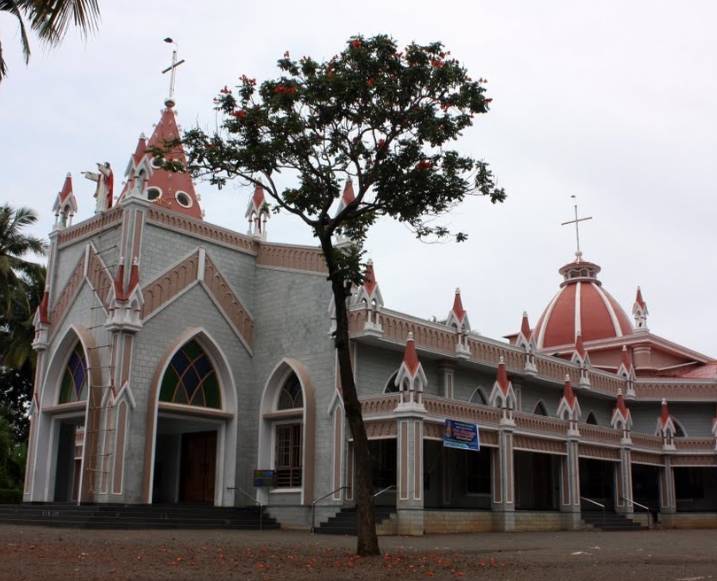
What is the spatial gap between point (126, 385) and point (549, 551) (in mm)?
12906

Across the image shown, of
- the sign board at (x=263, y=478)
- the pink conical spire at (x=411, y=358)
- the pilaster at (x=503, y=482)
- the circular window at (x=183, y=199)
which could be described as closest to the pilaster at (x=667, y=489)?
the pilaster at (x=503, y=482)

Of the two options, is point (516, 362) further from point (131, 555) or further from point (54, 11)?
point (54, 11)

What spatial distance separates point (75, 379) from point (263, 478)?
6.66 metres

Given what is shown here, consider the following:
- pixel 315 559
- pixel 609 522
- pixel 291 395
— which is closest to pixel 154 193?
pixel 291 395

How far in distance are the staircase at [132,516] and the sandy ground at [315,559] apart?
296 centimetres

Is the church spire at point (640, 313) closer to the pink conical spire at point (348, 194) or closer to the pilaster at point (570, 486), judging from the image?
the pilaster at point (570, 486)

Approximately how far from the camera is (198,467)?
29078 mm

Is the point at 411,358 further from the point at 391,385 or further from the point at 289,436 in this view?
the point at 289,436

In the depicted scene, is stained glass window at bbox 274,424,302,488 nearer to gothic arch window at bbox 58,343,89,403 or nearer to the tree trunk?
gothic arch window at bbox 58,343,89,403

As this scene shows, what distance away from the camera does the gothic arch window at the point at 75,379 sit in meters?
26.5

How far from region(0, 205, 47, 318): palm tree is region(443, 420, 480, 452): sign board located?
18974 millimetres

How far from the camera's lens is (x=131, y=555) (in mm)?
13453

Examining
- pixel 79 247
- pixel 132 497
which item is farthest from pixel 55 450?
pixel 79 247

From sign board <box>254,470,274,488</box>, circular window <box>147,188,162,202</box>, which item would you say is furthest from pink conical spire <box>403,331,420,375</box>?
circular window <box>147,188,162,202</box>
